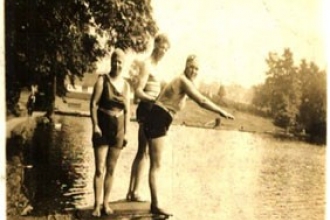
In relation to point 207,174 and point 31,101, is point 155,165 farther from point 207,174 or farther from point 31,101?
point 31,101

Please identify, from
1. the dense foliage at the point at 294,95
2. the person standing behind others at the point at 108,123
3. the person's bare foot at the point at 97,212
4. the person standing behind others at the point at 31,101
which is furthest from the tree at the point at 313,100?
the person standing behind others at the point at 31,101

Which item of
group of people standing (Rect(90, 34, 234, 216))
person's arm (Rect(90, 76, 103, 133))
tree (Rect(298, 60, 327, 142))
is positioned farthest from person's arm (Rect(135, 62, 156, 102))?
tree (Rect(298, 60, 327, 142))

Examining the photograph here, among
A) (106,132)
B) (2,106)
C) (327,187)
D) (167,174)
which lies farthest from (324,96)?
(2,106)

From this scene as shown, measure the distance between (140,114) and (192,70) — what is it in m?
0.20

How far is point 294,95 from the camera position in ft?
6.16

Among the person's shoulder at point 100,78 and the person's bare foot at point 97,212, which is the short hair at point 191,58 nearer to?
the person's shoulder at point 100,78

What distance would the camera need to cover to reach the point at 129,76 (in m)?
1.67

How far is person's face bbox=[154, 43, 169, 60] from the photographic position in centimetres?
170

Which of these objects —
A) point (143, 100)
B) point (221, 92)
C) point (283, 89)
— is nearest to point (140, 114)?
point (143, 100)

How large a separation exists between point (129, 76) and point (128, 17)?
159 mm

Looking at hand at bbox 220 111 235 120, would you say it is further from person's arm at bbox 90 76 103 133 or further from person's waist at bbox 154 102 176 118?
person's arm at bbox 90 76 103 133

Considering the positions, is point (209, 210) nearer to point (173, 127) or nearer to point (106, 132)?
point (173, 127)

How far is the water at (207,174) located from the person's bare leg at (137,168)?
0.05 feet

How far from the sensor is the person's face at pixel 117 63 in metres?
1.65
